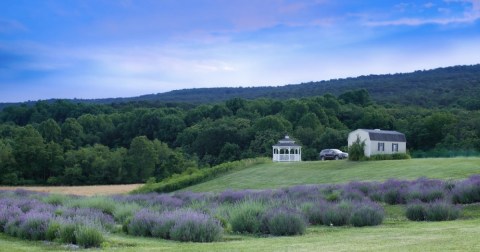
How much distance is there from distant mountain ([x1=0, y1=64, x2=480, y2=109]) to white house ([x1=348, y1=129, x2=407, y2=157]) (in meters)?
49.6

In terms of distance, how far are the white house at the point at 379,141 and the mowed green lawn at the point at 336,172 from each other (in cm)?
281

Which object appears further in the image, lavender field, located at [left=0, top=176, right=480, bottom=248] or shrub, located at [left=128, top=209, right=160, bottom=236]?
shrub, located at [left=128, top=209, right=160, bottom=236]

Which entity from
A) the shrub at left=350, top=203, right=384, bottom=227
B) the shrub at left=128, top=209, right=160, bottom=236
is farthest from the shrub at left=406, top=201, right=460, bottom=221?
the shrub at left=128, top=209, right=160, bottom=236

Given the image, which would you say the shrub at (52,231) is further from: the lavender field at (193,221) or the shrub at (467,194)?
the shrub at (467,194)

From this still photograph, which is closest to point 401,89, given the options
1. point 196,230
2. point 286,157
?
point 286,157

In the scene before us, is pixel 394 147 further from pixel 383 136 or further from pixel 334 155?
pixel 334 155

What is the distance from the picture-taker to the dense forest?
7656 cm

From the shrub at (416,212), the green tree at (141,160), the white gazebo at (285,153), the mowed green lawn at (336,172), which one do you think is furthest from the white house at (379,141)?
the green tree at (141,160)

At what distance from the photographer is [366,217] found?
1562 cm

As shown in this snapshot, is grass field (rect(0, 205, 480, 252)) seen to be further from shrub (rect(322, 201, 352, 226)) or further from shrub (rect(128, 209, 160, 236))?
shrub (rect(322, 201, 352, 226))

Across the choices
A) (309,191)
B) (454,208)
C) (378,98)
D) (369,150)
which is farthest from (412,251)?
(378,98)

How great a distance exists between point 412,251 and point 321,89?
513 ft

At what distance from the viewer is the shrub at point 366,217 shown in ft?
51.3

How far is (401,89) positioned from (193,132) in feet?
201
